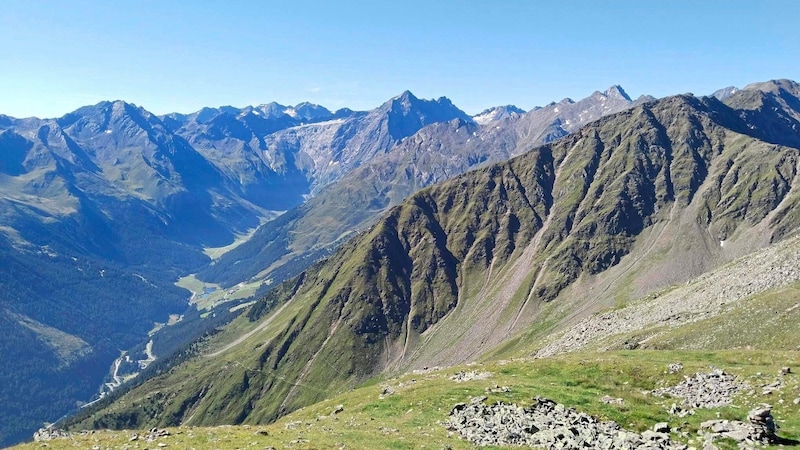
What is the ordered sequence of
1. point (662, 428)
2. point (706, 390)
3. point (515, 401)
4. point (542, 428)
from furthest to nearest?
point (706, 390)
point (515, 401)
point (542, 428)
point (662, 428)

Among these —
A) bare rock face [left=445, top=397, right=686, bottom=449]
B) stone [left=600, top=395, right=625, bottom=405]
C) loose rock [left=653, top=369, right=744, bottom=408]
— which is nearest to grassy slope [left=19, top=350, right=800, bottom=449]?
stone [left=600, top=395, right=625, bottom=405]

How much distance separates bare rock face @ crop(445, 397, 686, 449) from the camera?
3803 cm

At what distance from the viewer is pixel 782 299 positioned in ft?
346

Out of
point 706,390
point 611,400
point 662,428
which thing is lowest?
point 706,390

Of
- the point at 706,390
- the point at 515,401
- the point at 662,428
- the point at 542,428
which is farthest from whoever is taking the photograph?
the point at 706,390

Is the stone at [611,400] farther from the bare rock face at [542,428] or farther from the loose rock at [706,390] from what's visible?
the loose rock at [706,390]

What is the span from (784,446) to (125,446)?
154ft

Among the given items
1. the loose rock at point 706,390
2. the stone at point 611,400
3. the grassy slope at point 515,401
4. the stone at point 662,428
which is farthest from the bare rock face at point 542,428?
the loose rock at point 706,390

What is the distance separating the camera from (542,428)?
42.7m

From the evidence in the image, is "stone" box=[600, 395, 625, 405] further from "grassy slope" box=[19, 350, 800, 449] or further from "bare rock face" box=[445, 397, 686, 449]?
→ "bare rock face" box=[445, 397, 686, 449]

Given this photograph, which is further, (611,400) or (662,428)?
(611,400)

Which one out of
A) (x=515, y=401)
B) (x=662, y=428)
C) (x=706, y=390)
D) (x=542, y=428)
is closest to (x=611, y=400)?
(x=706, y=390)

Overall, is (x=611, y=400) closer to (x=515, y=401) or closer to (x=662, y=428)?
(x=515, y=401)

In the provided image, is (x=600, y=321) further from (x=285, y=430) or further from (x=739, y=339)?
(x=285, y=430)
